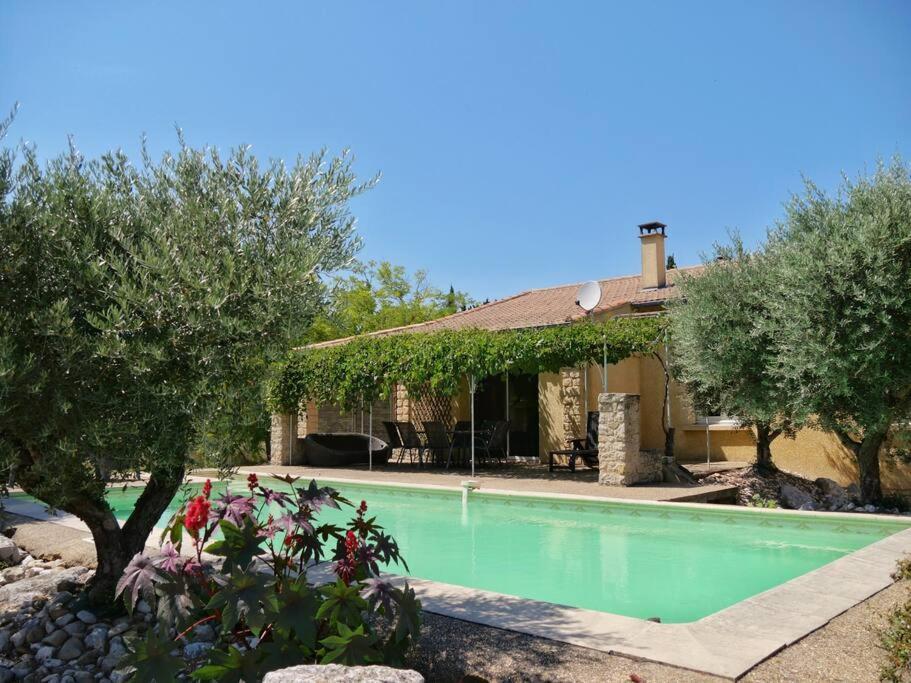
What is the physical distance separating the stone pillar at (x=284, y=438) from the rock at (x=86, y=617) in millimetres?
12436

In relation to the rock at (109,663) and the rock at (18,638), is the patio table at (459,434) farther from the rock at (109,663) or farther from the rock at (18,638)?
the rock at (109,663)

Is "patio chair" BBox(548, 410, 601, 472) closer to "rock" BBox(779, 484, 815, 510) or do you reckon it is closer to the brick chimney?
"rock" BBox(779, 484, 815, 510)

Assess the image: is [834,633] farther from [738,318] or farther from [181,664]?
[738,318]

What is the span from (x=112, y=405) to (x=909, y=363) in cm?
900

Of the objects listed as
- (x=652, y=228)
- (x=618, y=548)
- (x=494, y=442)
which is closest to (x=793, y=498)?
(x=618, y=548)

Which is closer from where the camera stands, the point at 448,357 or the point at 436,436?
the point at 448,357

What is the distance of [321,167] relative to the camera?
4.50m

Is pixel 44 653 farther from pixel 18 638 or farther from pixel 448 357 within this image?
pixel 448 357

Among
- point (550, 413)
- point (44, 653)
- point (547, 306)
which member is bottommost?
point (44, 653)

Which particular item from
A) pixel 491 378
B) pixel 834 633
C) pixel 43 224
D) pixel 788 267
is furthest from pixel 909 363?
pixel 491 378

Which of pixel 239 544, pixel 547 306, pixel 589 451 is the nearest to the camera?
pixel 239 544

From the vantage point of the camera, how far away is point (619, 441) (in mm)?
11469

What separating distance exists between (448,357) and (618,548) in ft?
22.1

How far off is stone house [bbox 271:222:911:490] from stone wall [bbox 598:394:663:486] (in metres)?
1.33
